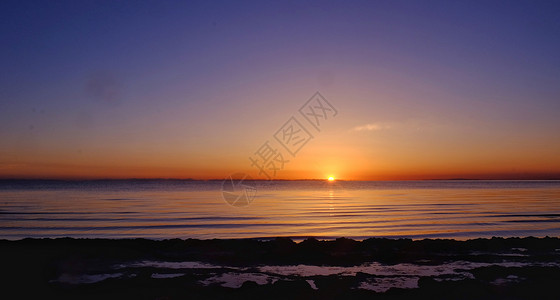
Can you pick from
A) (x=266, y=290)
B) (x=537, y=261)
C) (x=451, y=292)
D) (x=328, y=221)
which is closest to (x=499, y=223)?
(x=328, y=221)

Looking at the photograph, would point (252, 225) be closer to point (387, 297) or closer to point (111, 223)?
point (111, 223)

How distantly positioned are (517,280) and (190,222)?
19.7 metres

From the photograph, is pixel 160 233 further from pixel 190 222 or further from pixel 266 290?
pixel 266 290

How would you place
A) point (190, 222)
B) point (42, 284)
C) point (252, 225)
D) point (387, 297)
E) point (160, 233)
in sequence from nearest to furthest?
point (387, 297) < point (42, 284) < point (160, 233) < point (252, 225) < point (190, 222)

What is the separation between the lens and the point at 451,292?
32.7ft

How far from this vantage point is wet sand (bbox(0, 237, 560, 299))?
9945 millimetres

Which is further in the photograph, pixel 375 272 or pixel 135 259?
pixel 135 259

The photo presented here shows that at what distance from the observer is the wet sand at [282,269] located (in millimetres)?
9945

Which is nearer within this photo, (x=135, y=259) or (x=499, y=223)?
(x=135, y=259)

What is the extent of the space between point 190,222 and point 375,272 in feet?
55.3

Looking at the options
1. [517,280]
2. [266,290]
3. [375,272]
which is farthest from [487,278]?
[266,290]

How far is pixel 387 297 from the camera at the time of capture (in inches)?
379

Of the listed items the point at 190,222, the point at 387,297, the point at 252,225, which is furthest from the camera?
the point at 190,222

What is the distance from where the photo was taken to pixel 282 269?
1265cm
